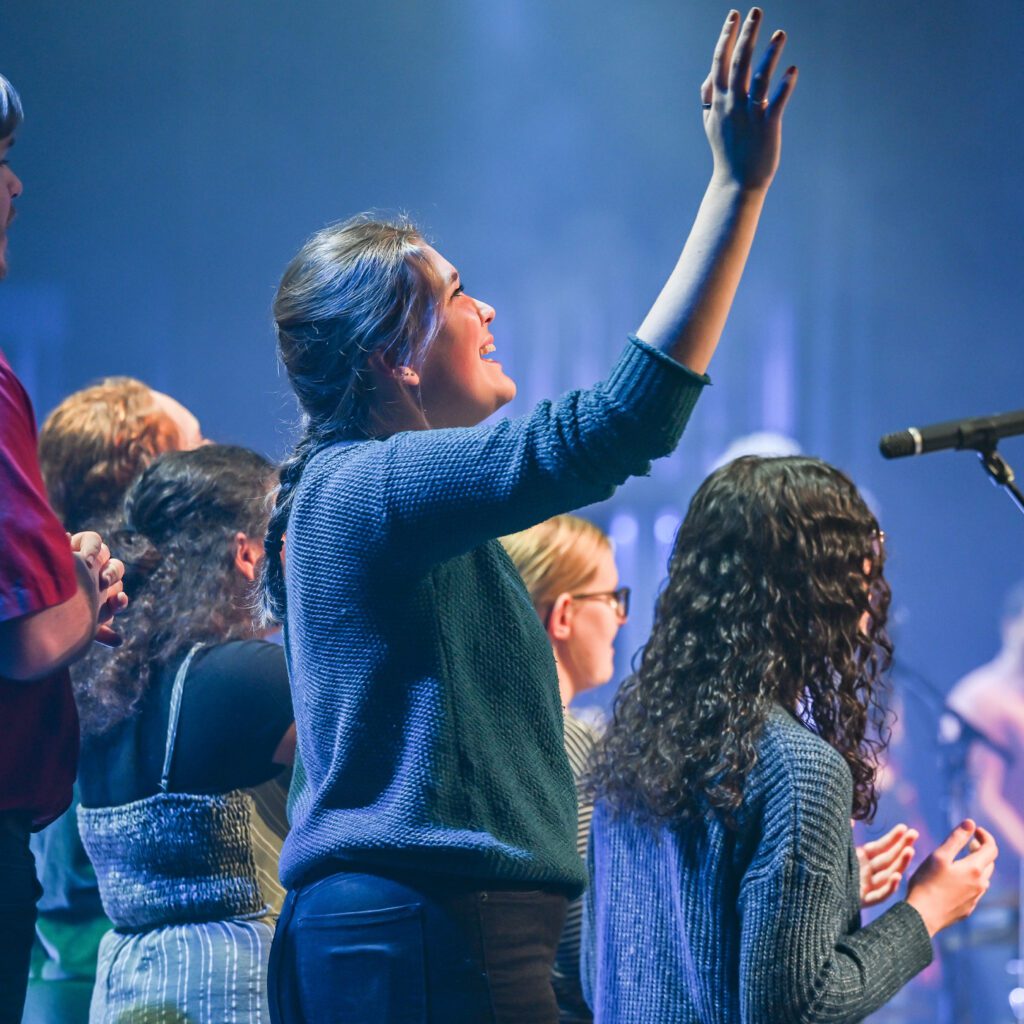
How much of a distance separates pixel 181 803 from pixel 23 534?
53cm

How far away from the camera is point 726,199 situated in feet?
3.61

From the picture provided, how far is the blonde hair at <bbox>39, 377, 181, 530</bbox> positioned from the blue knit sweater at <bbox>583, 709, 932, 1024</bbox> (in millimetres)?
1316

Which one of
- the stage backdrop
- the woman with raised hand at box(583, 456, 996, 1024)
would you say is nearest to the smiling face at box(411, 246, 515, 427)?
the woman with raised hand at box(583, 456, 996, 1024)

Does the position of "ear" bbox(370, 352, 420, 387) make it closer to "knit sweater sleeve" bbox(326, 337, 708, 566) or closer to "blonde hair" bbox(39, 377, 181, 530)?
"knit sweater sleeve" bbox(326, 337, 708, 566)

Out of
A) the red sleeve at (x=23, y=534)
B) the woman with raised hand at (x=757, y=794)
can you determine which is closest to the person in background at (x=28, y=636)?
the red sleeve at (x=23, y=534)

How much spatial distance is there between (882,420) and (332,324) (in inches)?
158

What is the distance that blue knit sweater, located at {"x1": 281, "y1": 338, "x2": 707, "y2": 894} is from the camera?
3.58 feet

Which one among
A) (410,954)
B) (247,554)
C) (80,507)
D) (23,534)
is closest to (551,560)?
(247,554)

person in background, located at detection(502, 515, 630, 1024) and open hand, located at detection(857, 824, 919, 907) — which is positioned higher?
person in background, located at detection(502, 515, 630, 1024)

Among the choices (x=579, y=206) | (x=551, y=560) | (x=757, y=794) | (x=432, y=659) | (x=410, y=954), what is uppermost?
(x=579, y=206)

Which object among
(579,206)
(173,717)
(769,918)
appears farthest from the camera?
(579,206)

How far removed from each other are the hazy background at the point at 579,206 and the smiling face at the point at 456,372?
10.5ft

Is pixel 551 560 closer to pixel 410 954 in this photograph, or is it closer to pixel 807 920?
pixel 807 920

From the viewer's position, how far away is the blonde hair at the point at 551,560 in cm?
250
